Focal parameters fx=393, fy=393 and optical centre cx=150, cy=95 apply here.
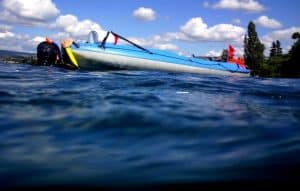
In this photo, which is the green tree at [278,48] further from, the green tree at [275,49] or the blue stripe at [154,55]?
the blue stripe at [154,55]

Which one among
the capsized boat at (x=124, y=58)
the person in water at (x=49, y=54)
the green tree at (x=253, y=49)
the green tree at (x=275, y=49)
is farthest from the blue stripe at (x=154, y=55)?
the green tree at (x=275, y=49)

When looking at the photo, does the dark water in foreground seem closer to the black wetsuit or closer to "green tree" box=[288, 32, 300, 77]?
the black wetsuit

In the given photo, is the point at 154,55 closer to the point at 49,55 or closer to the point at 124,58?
the point at 124,58

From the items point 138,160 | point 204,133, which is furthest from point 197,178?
point 204,133

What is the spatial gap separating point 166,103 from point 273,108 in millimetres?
1462

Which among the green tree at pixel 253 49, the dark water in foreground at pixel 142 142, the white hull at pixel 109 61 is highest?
the green tree at pixel 253 49

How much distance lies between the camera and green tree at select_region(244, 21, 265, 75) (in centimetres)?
7119

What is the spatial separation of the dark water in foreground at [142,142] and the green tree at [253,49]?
223ft

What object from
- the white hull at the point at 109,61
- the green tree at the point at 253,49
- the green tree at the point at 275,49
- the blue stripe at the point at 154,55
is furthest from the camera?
the green tree at the point at 275,49

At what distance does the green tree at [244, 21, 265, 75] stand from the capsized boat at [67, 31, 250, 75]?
182 feet

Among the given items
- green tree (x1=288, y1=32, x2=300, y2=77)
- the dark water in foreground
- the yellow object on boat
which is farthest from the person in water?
green tree (x1=288, y1=32, x2=300, y2=77)

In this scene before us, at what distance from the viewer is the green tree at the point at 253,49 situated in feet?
234

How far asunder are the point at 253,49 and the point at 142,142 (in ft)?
234

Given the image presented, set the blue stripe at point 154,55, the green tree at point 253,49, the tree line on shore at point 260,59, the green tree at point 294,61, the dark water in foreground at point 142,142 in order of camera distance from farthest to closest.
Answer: the green tree at point 253,49, the tree line on shore at point 260,59, the green tree at point 294,61, the blue stripe at point 154,55, the dark water in foreground at point 142,142
